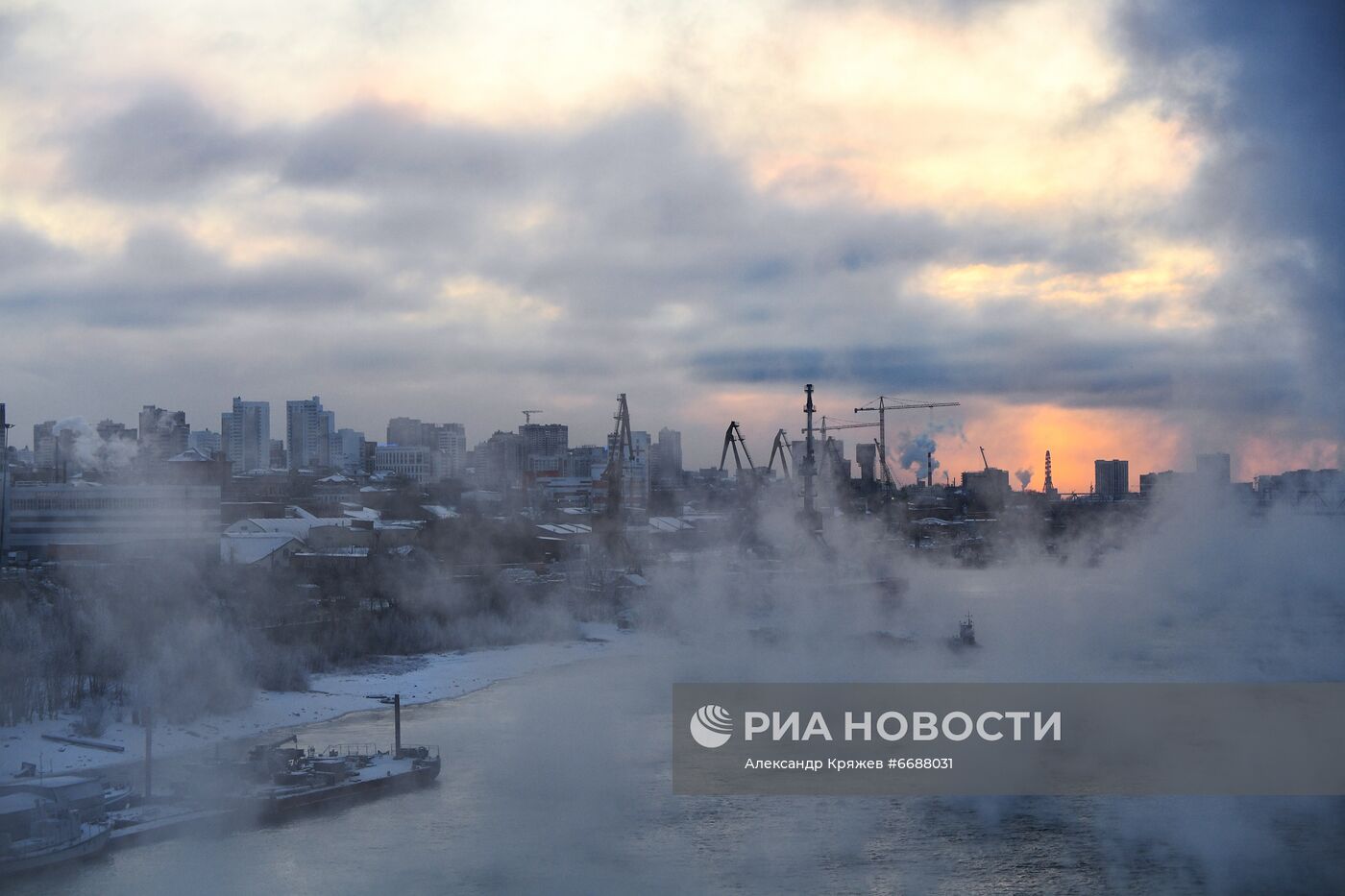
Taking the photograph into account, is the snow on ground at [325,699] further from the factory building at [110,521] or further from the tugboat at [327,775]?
the factory building at [110,521]

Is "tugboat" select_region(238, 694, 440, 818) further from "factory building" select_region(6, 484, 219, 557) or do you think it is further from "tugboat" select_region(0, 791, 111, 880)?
"factory building" select_region(6, 484, 219, 557)

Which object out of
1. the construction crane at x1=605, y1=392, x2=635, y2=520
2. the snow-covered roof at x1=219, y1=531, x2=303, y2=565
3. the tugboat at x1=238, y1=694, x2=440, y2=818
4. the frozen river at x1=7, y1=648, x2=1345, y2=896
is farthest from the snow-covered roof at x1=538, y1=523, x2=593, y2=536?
the frozen river at x1=7, y1=648, x2=1345, y2=896

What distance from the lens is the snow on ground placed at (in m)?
11.5

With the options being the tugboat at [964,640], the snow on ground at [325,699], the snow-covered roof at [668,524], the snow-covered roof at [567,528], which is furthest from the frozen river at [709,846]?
the snow-covered roof at [668,524]

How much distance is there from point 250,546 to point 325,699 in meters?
9.34

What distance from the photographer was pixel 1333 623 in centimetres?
2223

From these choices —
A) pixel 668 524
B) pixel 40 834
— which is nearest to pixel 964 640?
pixel 40 834

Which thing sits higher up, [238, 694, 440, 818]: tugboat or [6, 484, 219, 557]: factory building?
[6, 484, 219, 557]: factory building

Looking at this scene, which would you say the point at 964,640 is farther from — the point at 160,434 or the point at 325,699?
the point at 160,434

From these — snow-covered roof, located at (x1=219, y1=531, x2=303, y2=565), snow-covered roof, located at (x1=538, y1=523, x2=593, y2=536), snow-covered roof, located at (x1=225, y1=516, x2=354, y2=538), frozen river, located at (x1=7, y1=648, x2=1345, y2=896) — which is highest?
snow-covered roof, located at (x1=225, y1=516, x2=354, y2=538)

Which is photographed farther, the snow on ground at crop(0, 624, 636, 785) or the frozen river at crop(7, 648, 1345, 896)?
the snow on ground at crop(0, 624, 636, 785)

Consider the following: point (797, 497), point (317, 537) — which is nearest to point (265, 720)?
point (317, 537)

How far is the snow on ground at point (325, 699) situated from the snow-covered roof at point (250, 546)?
5.76 m

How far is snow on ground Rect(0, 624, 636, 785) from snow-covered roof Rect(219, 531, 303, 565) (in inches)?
227
